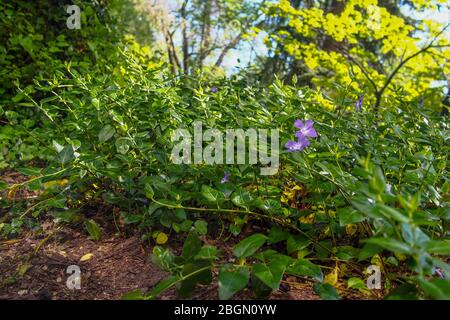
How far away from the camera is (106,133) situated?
1.74 metres

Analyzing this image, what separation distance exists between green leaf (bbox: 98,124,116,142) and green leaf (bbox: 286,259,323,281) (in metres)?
0.93

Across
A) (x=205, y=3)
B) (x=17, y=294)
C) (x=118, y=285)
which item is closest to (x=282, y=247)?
(x=118, y=285)

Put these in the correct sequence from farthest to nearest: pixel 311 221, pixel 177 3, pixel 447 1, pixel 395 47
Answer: pixel 177 3 → pixel 395 47 → pixel 447 1 → pixel 311 221

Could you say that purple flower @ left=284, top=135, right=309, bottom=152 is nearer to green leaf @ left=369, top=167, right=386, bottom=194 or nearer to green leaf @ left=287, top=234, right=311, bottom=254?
green leaf @ left=287, top=234, right=311, bottom=254

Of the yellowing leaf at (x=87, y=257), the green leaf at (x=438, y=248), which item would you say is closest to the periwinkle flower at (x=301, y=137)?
the green leaf at (x=438, y=248)

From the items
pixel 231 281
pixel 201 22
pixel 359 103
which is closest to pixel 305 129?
pixel 231 281

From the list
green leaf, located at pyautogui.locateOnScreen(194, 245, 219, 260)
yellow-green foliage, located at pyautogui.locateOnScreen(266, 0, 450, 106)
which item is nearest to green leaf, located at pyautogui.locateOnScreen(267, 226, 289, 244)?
green leaf, located at pyautogui.locateOnScreen(194, 245, 219, 260)

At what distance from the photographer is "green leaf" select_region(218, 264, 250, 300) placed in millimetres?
1024

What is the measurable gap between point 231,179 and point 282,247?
340 mm

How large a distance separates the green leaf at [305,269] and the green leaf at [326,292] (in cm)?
2

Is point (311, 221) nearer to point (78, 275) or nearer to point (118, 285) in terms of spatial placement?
point (118, 285)

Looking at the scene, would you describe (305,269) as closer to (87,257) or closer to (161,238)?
(161,238)

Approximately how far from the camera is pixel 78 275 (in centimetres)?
154

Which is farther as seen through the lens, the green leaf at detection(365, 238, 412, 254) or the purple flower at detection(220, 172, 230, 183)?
the purple flower at detection(220, 172, 230, 183)
